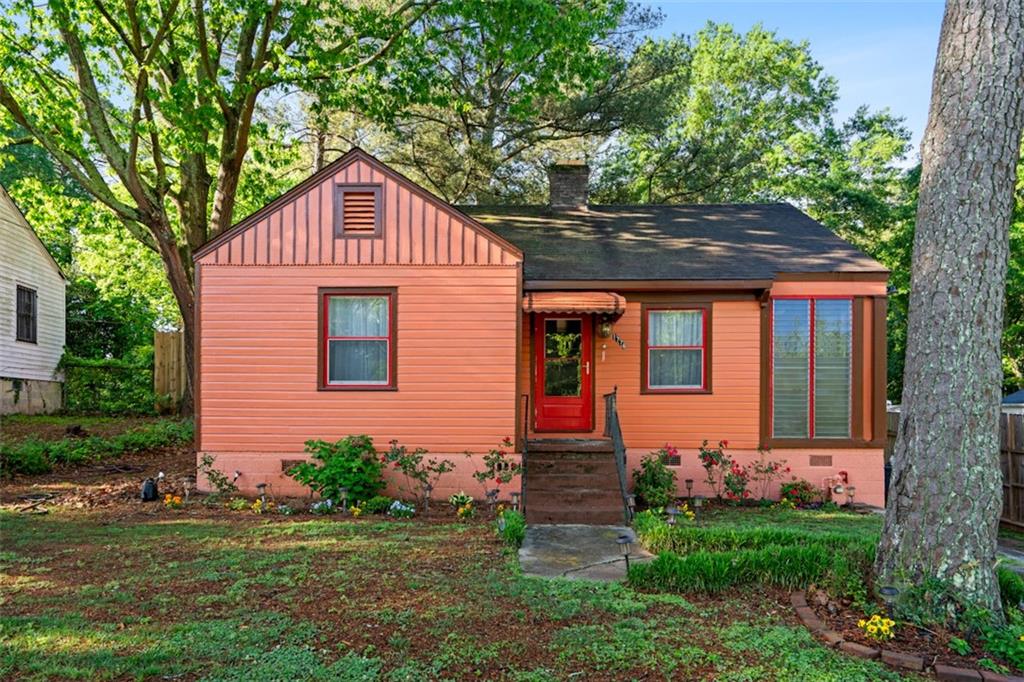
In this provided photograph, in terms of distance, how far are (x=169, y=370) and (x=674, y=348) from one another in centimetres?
1447

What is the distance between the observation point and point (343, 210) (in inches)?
382

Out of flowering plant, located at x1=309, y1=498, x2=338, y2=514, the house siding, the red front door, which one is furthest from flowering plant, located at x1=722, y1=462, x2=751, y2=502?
flowering plant, located at x1=309, y1=498, x2=338, y2=514

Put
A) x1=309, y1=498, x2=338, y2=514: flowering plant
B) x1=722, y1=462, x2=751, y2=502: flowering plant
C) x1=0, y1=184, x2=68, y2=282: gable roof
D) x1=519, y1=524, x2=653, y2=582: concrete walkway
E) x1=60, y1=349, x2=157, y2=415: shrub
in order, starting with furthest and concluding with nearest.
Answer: x1=60, y1=349, x2=157, y2=415: shrub → x1=0, y1=184, x2=68, y2=282: gable roof → x1=722, y1=462, x2=751, y2=502: flowering plant → x1=309, y1=498, x2=338, y2=514: flowering plant → x1=519, y1=524, x2=653, y2=582: concrete walkway

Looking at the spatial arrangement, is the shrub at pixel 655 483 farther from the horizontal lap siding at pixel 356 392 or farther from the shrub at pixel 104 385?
the shrub at pixel 104 385

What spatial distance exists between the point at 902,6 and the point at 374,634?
14.7 meters

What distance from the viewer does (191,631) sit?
4.48 metres

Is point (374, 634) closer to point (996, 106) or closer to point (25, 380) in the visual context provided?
point (996, 106)

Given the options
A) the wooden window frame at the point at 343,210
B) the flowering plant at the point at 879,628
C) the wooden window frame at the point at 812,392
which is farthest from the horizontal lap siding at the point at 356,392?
the flowering plant at the point at 879,628

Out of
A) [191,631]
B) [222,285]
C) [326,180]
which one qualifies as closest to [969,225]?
[191,631]

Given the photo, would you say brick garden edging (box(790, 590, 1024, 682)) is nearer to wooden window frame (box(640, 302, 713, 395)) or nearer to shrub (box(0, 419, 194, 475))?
wooden window frame (box(640, 302, 713, 395))

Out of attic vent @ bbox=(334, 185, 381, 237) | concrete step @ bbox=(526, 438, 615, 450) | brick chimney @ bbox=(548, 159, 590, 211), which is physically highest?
brick chimney @ bbox=(548, 159, 590, 211)

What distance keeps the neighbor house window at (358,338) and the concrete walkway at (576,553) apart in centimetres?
332

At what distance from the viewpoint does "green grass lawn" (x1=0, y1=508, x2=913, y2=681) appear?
13.2ft

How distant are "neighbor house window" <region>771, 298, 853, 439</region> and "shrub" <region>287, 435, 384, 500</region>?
6174 millimetres
